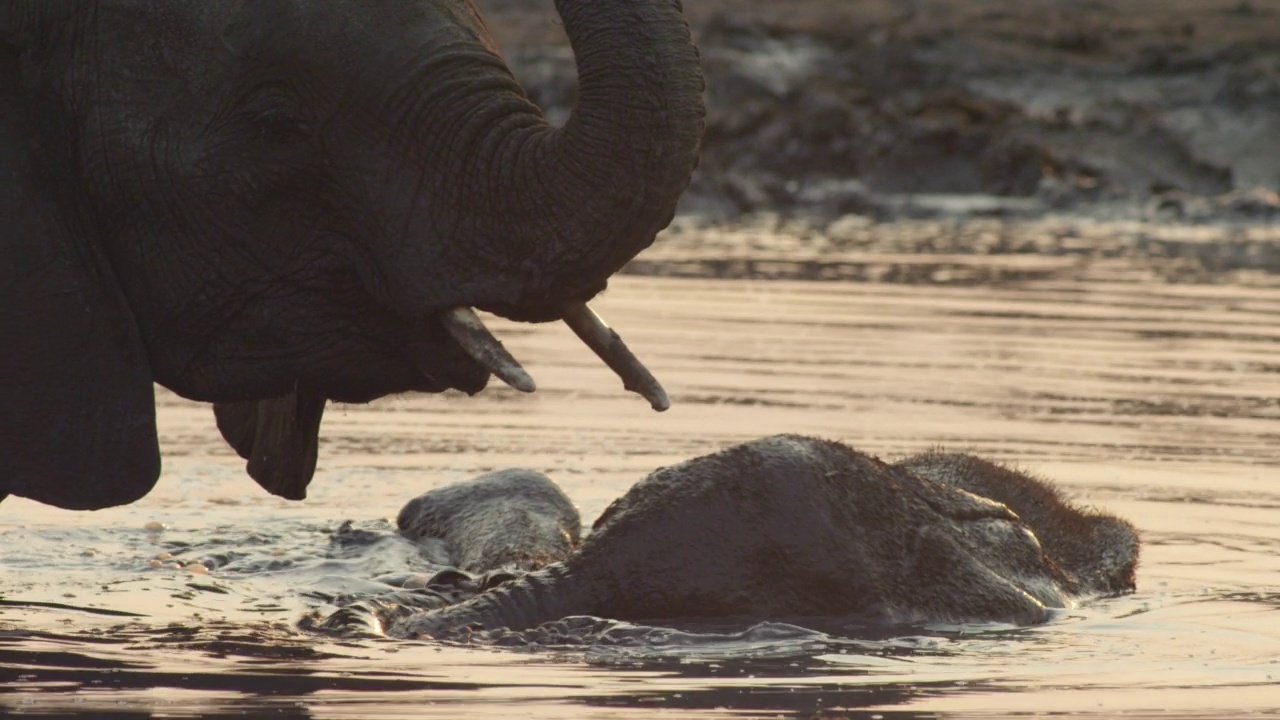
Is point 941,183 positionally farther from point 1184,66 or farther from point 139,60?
point 139,60

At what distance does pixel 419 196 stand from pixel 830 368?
6626mm

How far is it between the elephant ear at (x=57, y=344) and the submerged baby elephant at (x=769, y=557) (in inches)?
37.7

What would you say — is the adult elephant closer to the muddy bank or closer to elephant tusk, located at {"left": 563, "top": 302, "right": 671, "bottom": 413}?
elephant tusk, located at {"left": 563, "top": 302, "right": 671, "bottom": 413}

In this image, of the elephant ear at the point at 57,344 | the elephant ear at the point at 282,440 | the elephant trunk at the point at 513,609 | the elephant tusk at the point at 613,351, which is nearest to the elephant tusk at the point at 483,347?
the elephant tusk at the point at 613,351

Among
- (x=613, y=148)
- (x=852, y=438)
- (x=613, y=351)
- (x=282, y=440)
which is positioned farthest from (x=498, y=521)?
(x=613, y=148)

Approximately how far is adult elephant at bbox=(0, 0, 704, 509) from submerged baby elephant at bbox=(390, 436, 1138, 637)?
2.64 feet

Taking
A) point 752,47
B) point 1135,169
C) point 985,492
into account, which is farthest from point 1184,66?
point 985,492

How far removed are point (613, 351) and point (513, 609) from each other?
1148mm

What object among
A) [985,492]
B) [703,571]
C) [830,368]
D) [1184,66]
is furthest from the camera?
[1184,66]

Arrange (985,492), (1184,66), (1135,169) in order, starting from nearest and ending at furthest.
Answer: (985,492) < (1135,169) < (1184,66)

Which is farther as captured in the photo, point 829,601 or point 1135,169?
point 1135,169

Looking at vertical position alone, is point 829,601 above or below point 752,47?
below

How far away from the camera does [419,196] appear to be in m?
5.62

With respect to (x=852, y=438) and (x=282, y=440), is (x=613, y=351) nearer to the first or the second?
(x=282, y=440)
